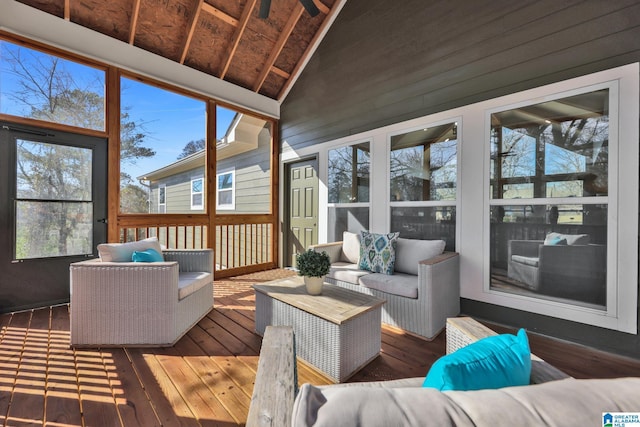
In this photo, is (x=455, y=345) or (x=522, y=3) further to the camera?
(x=522, y=3)

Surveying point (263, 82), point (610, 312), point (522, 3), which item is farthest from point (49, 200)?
point (610, 312)

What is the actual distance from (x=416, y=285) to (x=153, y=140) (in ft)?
13.2

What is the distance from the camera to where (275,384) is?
0.84 meters

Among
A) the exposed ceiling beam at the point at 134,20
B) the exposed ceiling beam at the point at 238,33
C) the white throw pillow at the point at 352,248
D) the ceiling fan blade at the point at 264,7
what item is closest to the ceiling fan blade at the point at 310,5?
the ceiling fan blade at the point at 264,7

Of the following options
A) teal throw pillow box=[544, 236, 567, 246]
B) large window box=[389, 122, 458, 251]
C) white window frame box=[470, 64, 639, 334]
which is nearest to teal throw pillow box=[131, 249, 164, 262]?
large window box=[389, 122, 458, 251]

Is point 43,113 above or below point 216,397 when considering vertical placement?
above

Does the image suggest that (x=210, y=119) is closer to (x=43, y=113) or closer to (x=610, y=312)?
(x=43, y=113)

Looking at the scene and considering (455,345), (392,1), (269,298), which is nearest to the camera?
(455,345)

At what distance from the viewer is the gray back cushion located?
120 inches

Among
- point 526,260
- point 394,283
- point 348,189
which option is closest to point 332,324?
point 394,283

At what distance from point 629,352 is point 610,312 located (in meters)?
0.31

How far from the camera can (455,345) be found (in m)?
1.41

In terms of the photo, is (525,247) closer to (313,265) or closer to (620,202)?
(620,202)

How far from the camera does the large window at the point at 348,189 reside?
415 cm
